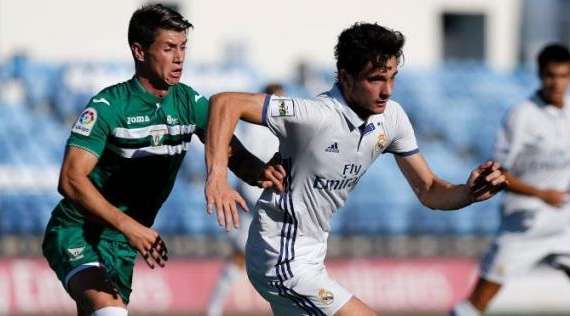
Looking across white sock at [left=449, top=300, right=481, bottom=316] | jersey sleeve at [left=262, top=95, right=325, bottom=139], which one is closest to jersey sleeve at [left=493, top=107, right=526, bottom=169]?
white sock at [left=449, top=300, right=481, bottom=316]

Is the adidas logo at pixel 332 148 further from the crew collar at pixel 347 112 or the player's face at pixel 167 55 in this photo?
the player's face at pixel 167 55

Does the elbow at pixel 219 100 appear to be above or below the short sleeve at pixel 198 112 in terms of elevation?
above

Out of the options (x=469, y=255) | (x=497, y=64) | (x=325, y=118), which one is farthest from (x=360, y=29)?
(x=497, y=64)

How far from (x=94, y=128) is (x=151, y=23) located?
643 mm

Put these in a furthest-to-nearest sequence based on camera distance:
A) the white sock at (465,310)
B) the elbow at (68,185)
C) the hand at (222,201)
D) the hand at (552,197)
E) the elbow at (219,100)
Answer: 1. the white sock at (465,310)
2. the hand at (552,197)
3. the elbow at (68,185)
4. the elbow at (219,100)
5. the hand at (222,201)

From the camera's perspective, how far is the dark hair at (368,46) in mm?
6855

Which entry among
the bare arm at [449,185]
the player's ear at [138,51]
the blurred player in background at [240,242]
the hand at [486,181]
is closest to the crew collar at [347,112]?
the bare arm at [449,185]

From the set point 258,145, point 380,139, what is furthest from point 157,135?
point 258,145

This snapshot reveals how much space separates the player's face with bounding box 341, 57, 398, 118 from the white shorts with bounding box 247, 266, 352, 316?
900 millimetres

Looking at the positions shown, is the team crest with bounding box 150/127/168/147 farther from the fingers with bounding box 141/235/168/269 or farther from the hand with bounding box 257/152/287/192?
the fingers with bounding box 141/235/168/269

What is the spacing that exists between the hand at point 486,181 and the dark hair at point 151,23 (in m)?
1.68

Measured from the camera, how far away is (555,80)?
10.5 m

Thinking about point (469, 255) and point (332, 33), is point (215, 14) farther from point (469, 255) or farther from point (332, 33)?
point (469, 255)

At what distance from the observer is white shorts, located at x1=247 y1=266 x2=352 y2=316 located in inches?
278
